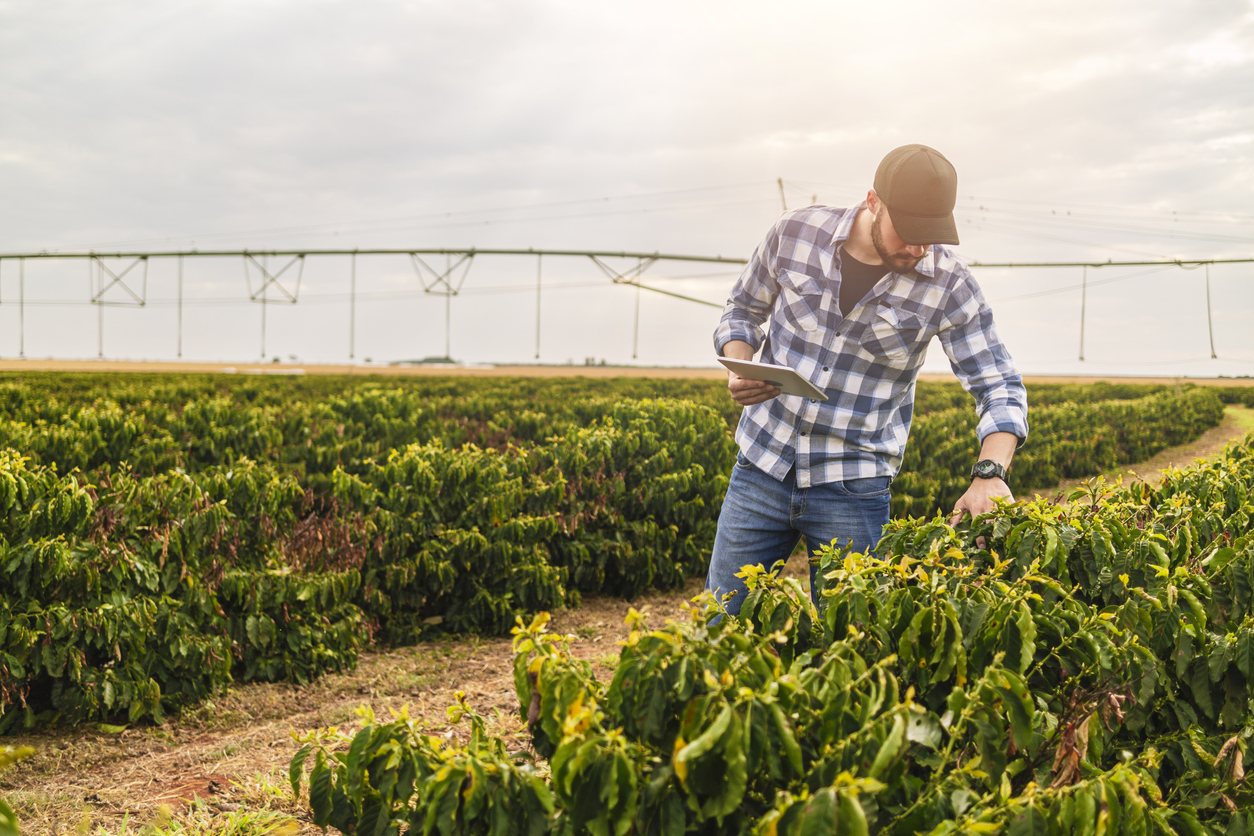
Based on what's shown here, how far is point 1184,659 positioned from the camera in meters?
2.16

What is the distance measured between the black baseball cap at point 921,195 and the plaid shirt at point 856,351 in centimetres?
30

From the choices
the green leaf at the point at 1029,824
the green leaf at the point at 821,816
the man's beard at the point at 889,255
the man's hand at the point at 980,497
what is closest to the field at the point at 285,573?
the green leaf at the point at 821,816

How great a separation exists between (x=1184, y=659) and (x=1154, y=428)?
1660 cm

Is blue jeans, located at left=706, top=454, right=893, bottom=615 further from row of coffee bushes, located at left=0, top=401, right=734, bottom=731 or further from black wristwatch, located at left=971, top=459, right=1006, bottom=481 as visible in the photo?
row of coffee bushes, located at left=0, top=401, right=734, bottom=731

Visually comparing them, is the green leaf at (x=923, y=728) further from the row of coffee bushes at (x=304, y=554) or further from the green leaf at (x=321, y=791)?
the row of coffee bushes at (x=304, y=554)

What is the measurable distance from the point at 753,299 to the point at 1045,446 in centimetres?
1044

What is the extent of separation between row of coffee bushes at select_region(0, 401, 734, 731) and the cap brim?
12.7ft

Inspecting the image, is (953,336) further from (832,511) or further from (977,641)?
(977,641)

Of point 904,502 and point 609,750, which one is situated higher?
point 609,750

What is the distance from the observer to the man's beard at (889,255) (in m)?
2.90

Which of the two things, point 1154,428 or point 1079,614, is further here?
point 1154,428

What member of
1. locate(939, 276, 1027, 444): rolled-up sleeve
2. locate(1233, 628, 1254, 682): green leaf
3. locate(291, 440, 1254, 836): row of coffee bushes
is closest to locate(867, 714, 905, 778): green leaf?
locate(291, 440, 1254, 836): row of coffee bushes

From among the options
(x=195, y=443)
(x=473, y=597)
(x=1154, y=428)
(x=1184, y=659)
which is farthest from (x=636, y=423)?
(x=1154, y=428)

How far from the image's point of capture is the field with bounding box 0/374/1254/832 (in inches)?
154
